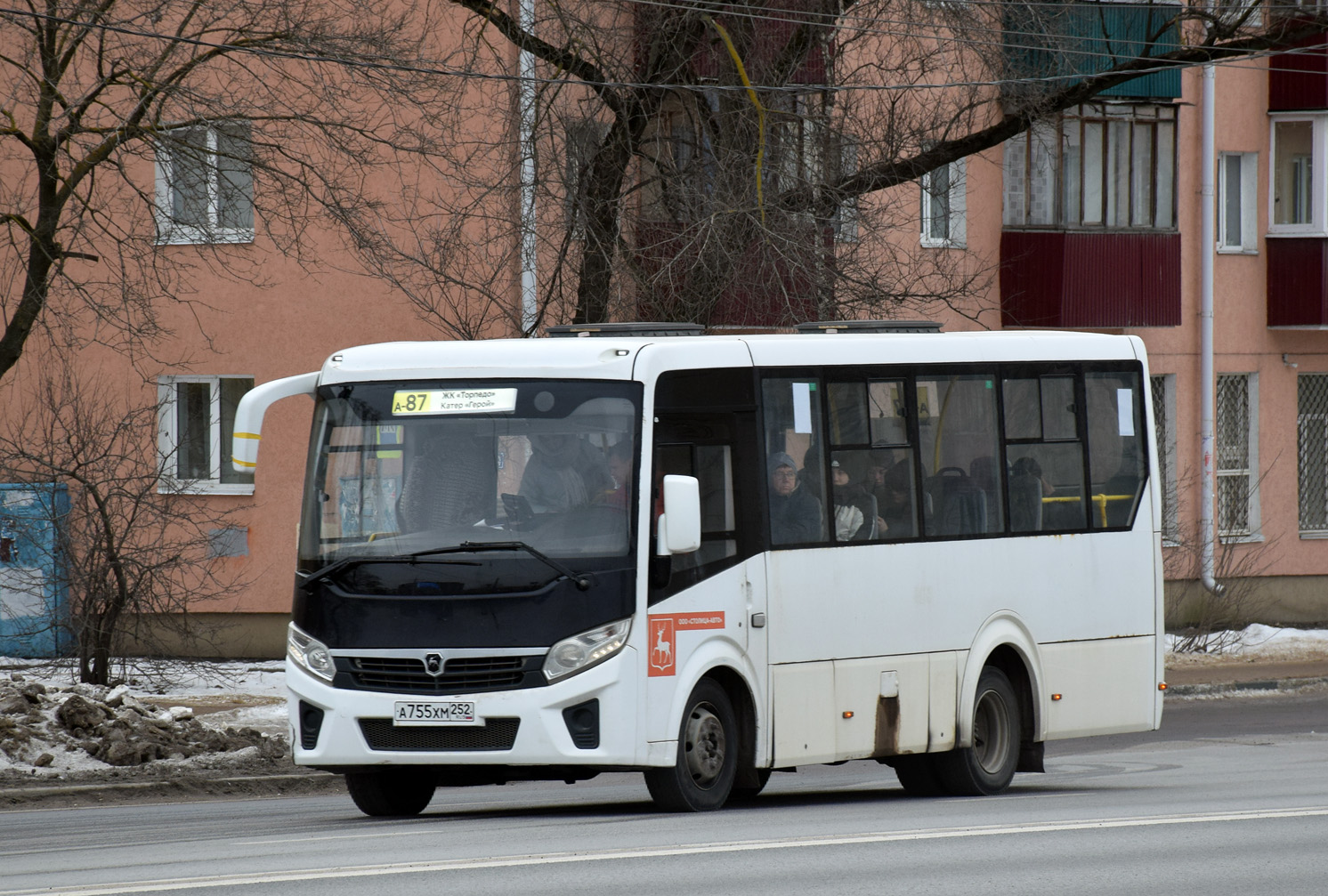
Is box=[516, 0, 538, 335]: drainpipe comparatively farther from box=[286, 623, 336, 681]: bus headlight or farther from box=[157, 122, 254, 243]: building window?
box=[286, 623, 336, 681]: bus headlight

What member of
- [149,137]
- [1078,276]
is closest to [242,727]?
[149,137]

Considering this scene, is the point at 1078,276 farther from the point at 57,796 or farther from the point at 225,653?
the point at 57,796

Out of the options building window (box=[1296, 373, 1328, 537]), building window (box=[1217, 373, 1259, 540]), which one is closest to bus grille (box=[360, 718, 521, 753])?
building window (box=[1217, 373, 1259, 540])

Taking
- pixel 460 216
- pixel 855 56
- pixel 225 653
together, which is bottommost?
pixel 225 653

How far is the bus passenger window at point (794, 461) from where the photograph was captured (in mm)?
11938

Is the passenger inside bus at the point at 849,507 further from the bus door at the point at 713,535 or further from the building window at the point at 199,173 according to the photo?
the building window at the point at 199,173

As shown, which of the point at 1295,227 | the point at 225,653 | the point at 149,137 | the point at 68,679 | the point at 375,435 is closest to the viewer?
the point at 375,435

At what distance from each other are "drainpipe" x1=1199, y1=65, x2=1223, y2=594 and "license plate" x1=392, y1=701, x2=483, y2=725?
21.3 metres

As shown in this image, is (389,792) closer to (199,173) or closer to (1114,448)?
(1114,448)

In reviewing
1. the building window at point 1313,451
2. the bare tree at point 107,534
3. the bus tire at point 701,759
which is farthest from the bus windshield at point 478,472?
the building window at point 1313,451

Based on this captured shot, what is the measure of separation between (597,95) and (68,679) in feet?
24.5

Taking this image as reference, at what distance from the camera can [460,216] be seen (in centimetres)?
2039

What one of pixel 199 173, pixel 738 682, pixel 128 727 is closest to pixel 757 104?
pixel 199 173

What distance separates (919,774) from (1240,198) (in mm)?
20416
